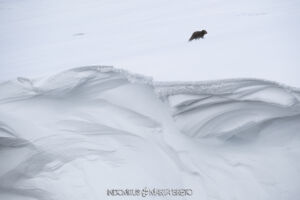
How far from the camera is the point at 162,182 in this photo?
161 centimetres

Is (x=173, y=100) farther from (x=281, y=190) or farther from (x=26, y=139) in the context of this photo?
(x=26, y=139)

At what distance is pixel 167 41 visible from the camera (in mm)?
2463

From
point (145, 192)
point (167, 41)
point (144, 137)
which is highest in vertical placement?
point (167, 41)

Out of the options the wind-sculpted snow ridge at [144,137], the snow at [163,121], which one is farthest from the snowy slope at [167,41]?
the wind-sculpted snow ridge at [144,137]

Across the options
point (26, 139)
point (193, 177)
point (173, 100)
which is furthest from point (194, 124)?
point (26, 139)

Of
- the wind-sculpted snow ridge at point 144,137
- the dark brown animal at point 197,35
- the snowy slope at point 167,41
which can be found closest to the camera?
the wind-sculpted snow ridge at point 144,137

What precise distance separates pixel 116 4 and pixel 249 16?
2.80 metres

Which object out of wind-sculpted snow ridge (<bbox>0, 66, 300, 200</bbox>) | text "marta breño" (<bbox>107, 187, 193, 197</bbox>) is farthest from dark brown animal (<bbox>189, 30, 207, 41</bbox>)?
text "marta breño" (<bbox>107, 187, 193, 197</bbox>)

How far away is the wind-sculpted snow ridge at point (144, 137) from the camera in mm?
1492

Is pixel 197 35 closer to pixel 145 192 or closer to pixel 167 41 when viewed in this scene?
pixel 167 41

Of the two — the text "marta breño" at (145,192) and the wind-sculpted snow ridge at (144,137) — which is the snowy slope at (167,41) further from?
the text "marta breño" at (145,192)

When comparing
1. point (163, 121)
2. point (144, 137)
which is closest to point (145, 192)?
point (144, 137)

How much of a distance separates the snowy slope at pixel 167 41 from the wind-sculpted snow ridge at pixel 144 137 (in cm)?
15

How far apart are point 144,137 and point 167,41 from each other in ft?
3.63
